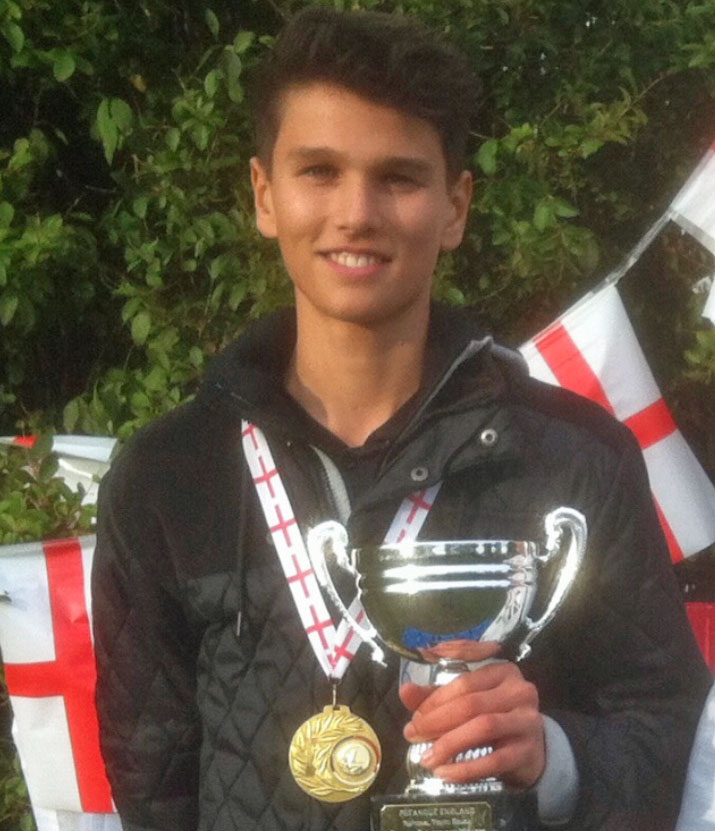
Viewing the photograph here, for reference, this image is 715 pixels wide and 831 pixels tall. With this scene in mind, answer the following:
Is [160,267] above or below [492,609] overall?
above

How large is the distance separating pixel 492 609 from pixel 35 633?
1.46m

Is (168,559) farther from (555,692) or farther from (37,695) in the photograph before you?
(37,695)

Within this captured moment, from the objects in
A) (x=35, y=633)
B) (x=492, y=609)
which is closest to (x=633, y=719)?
(x=492, y=609)

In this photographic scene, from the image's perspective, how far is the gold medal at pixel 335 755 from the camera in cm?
208

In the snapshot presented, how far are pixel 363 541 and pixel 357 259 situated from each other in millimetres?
390

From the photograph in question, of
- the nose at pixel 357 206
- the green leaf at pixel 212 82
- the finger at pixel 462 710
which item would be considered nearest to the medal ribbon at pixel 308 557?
the finger at pixel 462 710

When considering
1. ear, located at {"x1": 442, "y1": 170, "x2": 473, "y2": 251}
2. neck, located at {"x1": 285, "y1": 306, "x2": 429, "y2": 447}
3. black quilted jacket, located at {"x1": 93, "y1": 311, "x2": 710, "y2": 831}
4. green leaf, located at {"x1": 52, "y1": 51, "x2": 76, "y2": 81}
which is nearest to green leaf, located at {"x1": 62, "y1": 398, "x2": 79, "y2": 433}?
green leaf, located at {"x1": 52, "y1": 51, "x2": 76, "y2": 81}

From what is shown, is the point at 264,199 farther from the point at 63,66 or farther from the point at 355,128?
the point at 63,66

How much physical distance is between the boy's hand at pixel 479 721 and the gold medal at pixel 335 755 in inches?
5.6

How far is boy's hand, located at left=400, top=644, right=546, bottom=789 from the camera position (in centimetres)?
189

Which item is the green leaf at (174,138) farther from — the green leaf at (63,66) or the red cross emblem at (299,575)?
the red cross emblem at (299,575)

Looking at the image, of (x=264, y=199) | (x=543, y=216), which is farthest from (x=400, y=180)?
(x=543, y=216)

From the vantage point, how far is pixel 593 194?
359 centimetres

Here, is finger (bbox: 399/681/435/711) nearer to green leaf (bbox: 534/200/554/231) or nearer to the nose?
the nose
